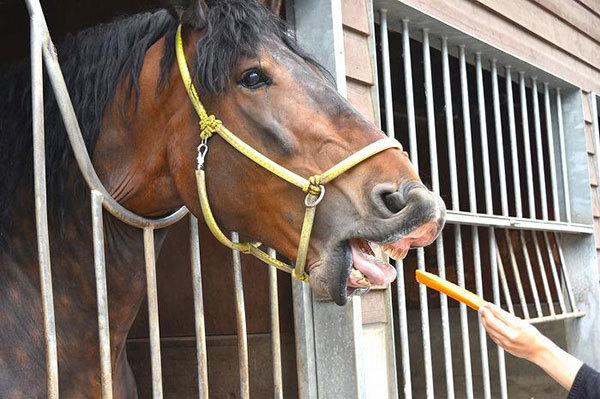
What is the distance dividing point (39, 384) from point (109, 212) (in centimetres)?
46

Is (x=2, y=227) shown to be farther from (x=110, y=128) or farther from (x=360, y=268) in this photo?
(x=360, y=268)

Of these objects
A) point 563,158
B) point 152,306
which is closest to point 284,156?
point 152,306

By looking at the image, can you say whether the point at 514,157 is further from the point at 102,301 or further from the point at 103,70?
the point at 102,301

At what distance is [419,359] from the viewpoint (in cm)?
780

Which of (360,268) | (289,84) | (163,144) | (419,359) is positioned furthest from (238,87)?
(419,359)

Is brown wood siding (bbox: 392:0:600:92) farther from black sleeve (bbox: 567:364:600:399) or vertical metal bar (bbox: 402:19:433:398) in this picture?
black sleeve (bbox: 567:364:600:399)

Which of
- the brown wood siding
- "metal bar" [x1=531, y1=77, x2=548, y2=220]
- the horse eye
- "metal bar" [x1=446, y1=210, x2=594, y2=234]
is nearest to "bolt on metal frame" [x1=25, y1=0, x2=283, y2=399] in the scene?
the horse eye

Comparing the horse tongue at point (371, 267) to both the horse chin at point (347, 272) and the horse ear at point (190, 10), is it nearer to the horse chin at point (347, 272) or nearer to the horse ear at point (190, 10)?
the horse chin at point (347, 272)

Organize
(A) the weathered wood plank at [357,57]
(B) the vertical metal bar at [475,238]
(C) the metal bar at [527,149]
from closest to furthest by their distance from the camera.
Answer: (A) the weathered wood plank at [357,57], (B) the vertical metal bar at [475,238], (C) the metal bar at [527,149]

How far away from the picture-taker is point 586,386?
1.39 metres

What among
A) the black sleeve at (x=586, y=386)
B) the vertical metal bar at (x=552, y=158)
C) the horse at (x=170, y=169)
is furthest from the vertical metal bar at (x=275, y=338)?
the vertical metal bar at (x=552, y=158)

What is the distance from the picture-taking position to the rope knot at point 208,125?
1.95 metres

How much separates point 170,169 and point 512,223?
7.11 feet

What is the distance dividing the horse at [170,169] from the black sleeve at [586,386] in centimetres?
44
